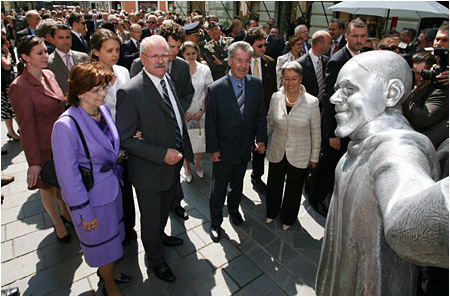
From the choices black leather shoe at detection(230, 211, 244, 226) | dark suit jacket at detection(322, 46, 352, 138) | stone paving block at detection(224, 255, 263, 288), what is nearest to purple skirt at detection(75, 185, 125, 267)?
stone paving block at detection(224, 255, 263, 288)

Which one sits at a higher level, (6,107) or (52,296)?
(6,107)

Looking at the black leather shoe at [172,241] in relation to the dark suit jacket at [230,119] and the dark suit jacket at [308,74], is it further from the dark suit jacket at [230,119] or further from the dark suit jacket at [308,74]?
the dark suit jacket at [308,74]

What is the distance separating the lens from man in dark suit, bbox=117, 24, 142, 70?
5.93 m

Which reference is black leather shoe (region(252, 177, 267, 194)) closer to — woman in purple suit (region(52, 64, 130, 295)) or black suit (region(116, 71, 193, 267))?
black suit (region(116, 71, 193, 267))

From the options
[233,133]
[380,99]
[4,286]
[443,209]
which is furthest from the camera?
[233,133]

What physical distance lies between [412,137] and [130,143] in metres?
2.15

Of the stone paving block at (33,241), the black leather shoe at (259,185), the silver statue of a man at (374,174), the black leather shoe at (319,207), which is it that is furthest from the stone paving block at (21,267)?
the black leather shoe at (319,207)

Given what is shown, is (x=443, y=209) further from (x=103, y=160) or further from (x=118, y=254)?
(x=118, y=254)

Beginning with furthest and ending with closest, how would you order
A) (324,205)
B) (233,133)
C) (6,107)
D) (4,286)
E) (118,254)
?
(6,107) → (324,205) → (233,133) → (4,286) → (118,254)

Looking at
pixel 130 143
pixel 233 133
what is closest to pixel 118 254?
pixel 130 143

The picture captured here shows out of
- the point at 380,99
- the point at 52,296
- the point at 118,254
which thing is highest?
the point at 380,99

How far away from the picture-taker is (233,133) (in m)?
3.42

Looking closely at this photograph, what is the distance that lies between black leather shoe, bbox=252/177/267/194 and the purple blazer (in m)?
2.56

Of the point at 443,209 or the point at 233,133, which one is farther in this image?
the point at 233,133
